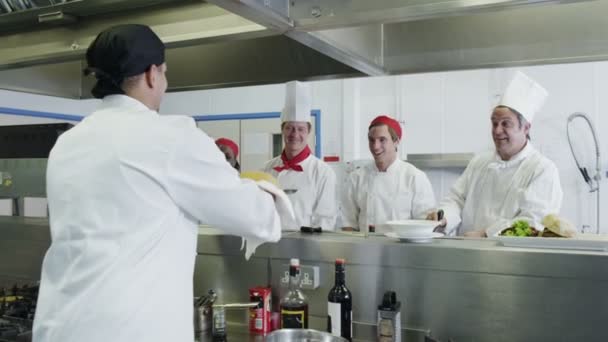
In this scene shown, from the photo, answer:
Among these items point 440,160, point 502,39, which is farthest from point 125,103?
point 440,160

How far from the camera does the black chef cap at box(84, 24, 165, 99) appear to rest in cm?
115

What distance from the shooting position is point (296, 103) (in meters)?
2.83

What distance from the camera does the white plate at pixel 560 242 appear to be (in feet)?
4.38

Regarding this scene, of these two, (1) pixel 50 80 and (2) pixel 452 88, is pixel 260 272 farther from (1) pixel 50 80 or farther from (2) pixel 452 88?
(2) pixel 452 88

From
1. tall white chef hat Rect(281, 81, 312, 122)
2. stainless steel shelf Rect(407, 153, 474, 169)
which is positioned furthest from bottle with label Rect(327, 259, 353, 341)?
stainless steel shelf Rect(407, 153, 474, 169)

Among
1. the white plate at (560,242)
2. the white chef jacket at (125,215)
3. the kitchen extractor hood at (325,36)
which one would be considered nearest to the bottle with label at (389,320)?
the white plate at (560,242)

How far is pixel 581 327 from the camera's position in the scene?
130cm

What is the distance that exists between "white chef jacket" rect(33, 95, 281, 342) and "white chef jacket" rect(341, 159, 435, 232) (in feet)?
6.04

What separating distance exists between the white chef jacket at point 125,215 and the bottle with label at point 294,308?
403mm

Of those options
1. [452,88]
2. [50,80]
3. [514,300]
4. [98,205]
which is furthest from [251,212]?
[452,88]

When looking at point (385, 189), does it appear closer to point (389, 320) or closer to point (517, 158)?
point (517, 158)

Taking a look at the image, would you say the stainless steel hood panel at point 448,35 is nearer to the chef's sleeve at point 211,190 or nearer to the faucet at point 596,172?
the chef's sleeve at point 211,190

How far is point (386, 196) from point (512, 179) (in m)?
0.79

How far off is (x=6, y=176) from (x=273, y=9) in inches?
70.6
